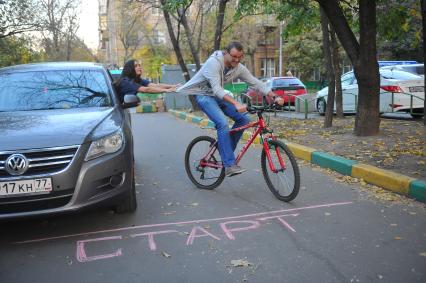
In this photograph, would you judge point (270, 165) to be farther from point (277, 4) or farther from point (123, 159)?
point (277, 4)

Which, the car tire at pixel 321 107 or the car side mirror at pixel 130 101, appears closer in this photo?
the car side mirror at pixel 130 101

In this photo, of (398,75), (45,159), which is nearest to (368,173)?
(45,159)

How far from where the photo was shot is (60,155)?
4.20 metres

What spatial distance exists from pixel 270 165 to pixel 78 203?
7.66ft

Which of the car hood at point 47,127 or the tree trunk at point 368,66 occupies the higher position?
the tree trunk at point 368,66

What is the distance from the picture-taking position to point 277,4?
48.0 ft

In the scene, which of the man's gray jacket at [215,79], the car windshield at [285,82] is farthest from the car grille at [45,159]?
the car windshield at [285,82]

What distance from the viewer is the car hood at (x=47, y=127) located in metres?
4.19

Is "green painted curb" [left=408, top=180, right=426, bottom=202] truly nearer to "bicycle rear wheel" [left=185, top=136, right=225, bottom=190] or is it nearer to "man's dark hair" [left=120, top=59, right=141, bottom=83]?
"bicycle rear wheel" [left=185, top=136, right=225, bottom=190]

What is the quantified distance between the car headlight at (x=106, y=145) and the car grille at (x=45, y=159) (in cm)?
17

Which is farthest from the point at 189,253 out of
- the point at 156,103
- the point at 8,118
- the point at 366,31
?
the point at 156,103

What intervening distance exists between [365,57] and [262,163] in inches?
150

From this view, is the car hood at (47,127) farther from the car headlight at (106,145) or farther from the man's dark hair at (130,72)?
the man's dark hair at (130,72)

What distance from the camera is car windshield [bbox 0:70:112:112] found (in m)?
5.37
